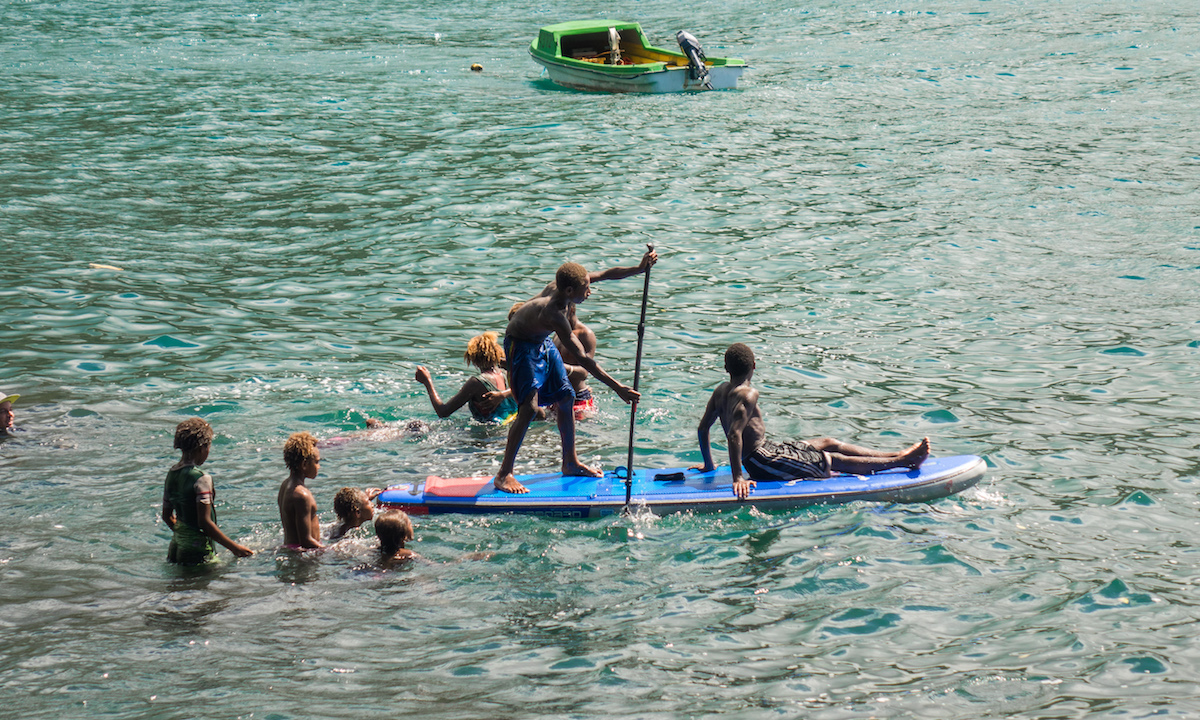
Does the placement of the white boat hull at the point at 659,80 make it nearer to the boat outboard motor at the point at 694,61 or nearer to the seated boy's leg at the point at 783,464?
the boat outboard motor at the point at 694,61

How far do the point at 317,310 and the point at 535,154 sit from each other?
29.8 feet

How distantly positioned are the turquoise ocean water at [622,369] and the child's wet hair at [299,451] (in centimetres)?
83

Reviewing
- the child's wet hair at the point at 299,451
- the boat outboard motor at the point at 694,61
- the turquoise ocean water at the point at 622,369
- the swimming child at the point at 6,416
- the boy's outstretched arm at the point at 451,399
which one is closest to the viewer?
the turquoise ocean water at the point at 622,369

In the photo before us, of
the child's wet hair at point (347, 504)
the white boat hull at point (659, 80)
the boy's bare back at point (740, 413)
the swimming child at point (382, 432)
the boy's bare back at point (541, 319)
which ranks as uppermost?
the white boat hull at point (659, 80)

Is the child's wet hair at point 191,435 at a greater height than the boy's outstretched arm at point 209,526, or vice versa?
the child's wet hair at point 191,435

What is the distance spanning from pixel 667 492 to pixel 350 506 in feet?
8.69

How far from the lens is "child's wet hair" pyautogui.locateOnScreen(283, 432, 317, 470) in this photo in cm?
824

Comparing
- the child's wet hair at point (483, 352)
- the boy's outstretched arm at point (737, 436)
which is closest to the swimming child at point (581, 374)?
the child's wet hair at point (483, 352)

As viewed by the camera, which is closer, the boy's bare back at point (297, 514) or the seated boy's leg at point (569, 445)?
the boy's bare back at point (297, 514)

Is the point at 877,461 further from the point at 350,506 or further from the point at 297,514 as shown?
the point at 297,514

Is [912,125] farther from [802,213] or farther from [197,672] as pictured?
[197,672]

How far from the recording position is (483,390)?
37.0 feet

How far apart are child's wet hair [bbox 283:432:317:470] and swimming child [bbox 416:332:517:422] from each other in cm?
291

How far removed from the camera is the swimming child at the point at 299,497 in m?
8.27
